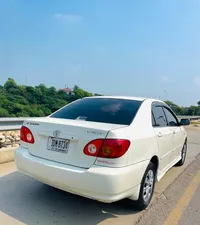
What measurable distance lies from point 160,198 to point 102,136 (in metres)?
1.87

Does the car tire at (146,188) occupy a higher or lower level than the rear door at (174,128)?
lower

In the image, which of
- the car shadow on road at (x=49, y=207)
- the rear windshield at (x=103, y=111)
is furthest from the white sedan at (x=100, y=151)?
the car shadow on road at (x=49, y=207)

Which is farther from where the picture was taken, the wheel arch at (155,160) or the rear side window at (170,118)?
the rear side window at (170,118)

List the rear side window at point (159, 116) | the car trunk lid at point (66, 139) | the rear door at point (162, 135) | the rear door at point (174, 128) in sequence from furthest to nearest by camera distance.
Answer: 1. the rear door at point (174, 128)
2. the rear side window at point (159, 116)
3. the rear door at point (162, 135)
4. the car trunk lid at point (66, 139)

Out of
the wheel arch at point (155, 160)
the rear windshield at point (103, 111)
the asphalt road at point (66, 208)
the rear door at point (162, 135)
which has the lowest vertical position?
the asphalt road at point (66, 208)

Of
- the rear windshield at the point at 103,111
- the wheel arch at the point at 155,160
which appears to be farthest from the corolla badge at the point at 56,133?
the wheel arch at the point at 155,160

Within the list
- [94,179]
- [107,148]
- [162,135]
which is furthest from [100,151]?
[162,135]

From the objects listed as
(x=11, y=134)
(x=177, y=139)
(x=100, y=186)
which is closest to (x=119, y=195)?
(x=100, y=186)

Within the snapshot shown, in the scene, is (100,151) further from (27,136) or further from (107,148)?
(27,136)

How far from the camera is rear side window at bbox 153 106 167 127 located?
382cm

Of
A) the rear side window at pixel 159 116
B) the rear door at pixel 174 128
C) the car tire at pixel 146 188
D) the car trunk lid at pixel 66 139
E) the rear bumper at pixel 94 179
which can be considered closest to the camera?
the rear bumper at pixel 94 179

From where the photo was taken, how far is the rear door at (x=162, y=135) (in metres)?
3.67

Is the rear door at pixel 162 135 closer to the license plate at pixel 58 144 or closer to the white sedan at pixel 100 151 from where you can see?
the white sedan at pixel 100 151

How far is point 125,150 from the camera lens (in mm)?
2654
